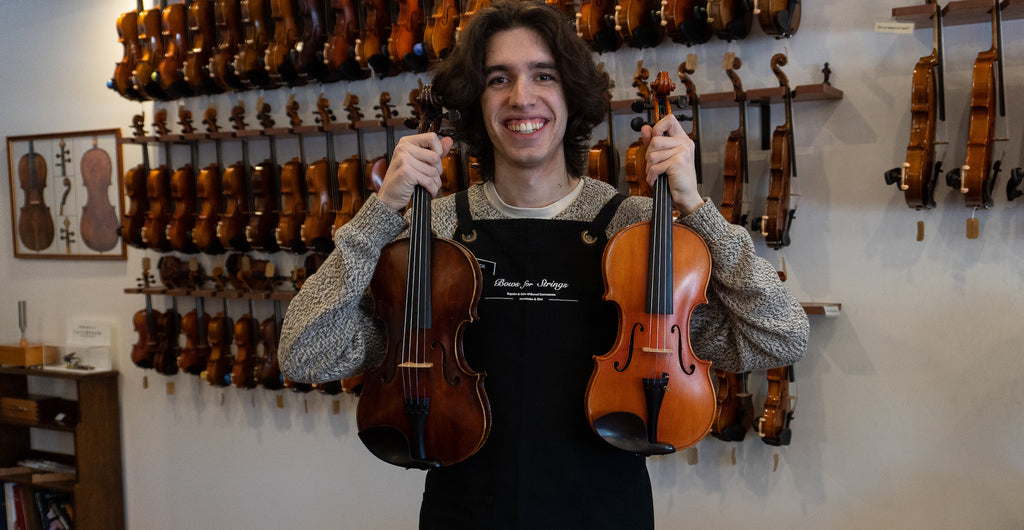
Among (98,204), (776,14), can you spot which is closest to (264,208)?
(98,204)

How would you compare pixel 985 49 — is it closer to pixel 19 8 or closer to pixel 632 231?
pixel 632 231

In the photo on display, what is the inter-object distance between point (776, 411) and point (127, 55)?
3.69m

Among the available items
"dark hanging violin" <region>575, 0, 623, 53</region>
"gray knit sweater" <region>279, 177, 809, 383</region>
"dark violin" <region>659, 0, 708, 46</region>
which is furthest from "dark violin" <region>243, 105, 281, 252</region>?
"gray knit sweater" <region>279, 177, 809, 383</region>

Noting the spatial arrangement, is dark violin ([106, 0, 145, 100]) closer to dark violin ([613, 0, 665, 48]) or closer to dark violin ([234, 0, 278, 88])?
dark violin ([234, 0, 278, 88])

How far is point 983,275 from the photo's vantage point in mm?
2996

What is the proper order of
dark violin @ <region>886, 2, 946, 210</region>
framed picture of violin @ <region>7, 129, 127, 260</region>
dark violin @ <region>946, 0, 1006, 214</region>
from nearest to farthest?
1. dark violin @ <region>946, 0, 1006, 214</region>
2. dark violin @ <region>886, 2, 946, 210</region>
3. framed picture of violin @ <region>7, 129, 127, 260</region>

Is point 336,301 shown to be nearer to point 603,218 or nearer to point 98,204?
point 603,218

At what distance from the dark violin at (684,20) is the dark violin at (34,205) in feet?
12.8

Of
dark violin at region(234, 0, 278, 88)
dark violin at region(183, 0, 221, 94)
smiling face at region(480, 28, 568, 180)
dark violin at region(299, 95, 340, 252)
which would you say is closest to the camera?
smiling face at region(480, 28, 568, 180)

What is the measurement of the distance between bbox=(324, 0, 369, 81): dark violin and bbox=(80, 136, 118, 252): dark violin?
1844 mm

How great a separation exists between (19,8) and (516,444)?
492 centimetres

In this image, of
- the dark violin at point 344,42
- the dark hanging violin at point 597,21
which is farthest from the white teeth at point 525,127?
the dark violin at point 344,42

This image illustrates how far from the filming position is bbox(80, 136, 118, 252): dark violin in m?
4.87

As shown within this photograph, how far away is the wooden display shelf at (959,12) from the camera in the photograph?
2711mm
